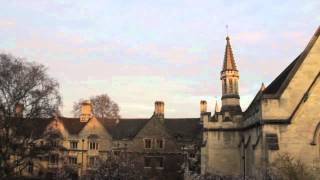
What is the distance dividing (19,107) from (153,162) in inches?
730

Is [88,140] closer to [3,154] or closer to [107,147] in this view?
[107,147]

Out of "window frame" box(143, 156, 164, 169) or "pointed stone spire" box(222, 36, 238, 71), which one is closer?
"pointed stone spire" box(222, 36, 238, 71)

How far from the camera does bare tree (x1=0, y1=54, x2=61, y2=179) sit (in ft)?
115

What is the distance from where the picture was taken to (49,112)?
36.7 metres

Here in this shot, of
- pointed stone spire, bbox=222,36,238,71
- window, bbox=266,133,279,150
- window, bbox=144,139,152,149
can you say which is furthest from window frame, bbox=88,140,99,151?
window, bbox=266,133,279,150

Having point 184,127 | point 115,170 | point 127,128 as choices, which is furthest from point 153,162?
point 115,170

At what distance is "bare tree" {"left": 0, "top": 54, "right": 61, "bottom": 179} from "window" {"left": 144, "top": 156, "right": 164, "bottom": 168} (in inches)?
621

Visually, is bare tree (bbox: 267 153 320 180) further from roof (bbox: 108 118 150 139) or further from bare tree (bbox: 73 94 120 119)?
bare tree (bbox: 73 94 120 119)

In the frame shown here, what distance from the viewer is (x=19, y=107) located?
35.9m

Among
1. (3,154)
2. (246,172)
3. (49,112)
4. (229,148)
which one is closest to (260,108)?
(246,172)

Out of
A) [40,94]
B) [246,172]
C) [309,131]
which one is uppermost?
[40,94]

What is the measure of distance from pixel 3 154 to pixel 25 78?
6.61 meters

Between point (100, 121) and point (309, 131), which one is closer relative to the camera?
point (309, 131)

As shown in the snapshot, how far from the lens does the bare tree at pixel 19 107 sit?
3497 centimetres
